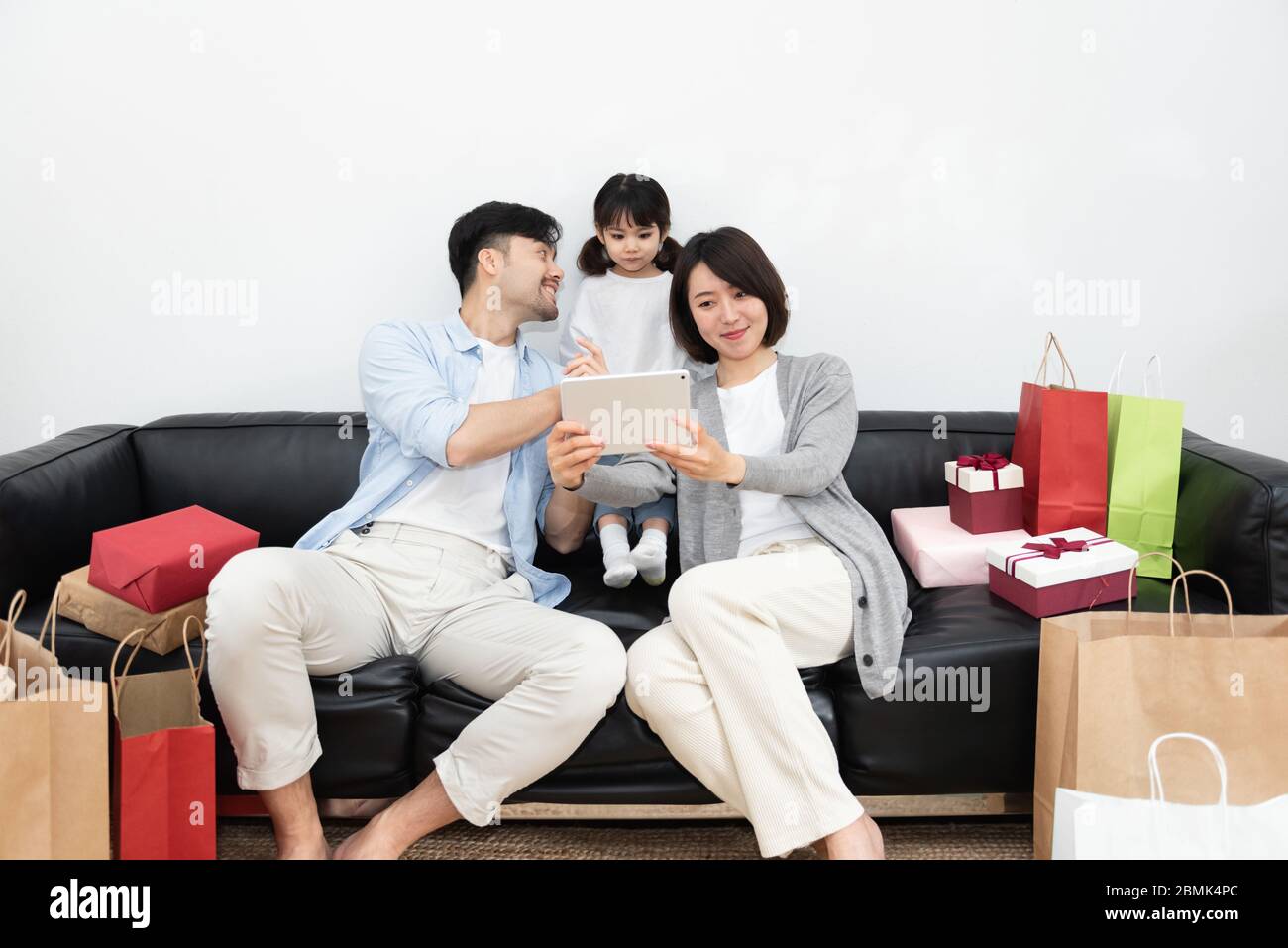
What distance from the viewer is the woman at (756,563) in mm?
1464

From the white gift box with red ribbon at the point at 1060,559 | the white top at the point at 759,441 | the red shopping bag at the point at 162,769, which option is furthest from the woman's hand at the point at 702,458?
the red shopping bag at the point at 162,769

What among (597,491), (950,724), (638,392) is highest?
(638,392)

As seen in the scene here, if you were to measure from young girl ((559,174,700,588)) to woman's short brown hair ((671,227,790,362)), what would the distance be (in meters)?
0.23

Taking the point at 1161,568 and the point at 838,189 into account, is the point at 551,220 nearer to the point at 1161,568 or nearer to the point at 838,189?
the point at 838,189

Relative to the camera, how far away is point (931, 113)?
239cm

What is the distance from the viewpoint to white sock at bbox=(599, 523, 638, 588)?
188cm

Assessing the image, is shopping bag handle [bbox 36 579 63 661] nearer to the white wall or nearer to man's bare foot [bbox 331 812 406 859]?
man's bare foot [bbox 331 812 406 859]

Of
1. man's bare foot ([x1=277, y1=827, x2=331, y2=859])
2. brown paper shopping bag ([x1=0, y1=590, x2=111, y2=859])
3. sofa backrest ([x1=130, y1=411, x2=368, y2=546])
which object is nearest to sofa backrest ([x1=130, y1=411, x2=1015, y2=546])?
sofa backrest ([x1=130, y1=411, x2=368, y2=546])

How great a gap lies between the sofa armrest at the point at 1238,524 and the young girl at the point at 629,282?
1.11 m

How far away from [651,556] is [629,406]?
16.2 inches

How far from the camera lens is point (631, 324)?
228 centimetres

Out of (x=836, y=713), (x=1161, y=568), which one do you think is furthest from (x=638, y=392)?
(x=1161, y=568)

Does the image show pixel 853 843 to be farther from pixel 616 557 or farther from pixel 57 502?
pixel 57 502

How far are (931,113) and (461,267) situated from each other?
4.23 feet
